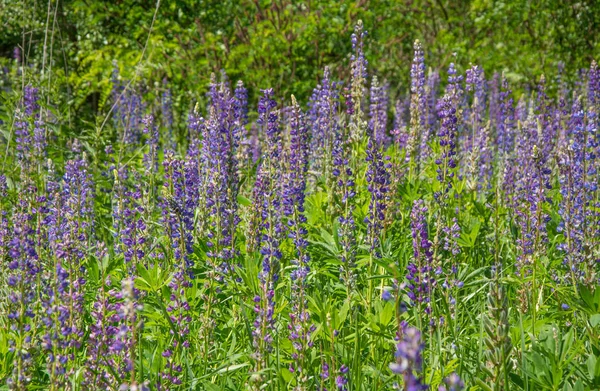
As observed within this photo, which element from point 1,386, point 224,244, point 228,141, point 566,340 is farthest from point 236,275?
point 566,340

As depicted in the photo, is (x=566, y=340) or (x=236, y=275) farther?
(x=236, y=275)

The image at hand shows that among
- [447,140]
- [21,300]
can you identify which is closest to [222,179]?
[447,140]

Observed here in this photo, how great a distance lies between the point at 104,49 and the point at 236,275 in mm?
6672

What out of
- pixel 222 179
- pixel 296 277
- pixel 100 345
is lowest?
pixel 100 345

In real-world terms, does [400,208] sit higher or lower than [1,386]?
higher

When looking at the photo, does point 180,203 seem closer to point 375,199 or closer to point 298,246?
point 298,246

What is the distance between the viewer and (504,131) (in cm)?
701

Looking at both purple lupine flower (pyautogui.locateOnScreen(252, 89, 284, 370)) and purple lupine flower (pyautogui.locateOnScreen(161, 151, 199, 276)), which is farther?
purple lupine flower (pyautogui.locateOnScreen(161, 151, 199, 276))

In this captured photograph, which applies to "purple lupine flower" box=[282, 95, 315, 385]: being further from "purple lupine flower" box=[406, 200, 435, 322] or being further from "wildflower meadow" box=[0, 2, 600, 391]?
"purple lupine flower" box=[406, 200, 435, 322]

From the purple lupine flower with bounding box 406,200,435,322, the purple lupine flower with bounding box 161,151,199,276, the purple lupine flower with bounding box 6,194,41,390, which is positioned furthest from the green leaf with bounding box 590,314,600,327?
the purple lupine flower with bounding box 6,194,41,390

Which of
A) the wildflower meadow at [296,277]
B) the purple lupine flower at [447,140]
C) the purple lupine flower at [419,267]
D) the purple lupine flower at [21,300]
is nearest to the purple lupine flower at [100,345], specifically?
the wildflower meadow at [296,277]

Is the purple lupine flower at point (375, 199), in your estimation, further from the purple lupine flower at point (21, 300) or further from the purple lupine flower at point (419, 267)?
the purple lupine flower at point (21, 300)

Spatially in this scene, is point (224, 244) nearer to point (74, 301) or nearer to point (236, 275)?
point (236, 275)

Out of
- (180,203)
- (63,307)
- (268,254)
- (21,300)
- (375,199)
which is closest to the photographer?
(63,307)
